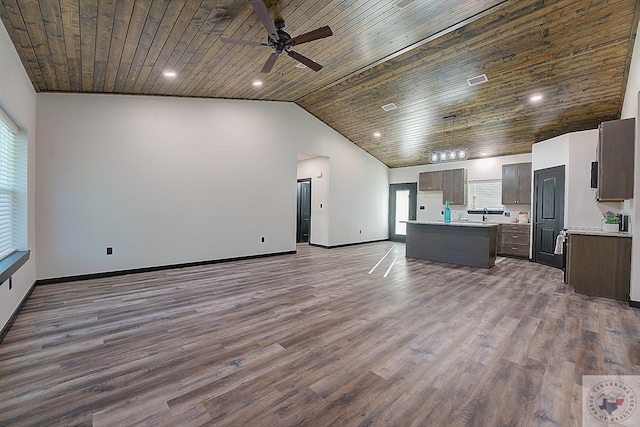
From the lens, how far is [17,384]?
201 centimetres

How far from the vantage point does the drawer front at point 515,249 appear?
6938mm

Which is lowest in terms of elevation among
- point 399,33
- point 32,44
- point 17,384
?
point 17,384

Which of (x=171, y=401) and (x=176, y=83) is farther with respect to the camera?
(x=176, y=83)

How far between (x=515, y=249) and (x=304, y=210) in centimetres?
569

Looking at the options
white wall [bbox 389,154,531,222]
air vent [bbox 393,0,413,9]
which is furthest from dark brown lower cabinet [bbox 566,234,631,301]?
air vent [bbox 393,0,413,9]

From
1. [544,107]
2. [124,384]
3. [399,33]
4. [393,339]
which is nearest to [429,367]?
[393,339]

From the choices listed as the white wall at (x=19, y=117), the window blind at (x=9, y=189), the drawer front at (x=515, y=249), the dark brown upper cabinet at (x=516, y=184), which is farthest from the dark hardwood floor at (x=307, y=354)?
the dark brown upper cabinet at (x=516, y=184)

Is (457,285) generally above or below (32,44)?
below

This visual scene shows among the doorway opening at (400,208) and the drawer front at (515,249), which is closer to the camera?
the drawer front at (515,249)

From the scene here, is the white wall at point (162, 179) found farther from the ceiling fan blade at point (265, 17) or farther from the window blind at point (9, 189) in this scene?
the ceiling fan blade at point (265, 17)

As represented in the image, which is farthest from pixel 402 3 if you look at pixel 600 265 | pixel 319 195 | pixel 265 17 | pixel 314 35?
pixel 319 195

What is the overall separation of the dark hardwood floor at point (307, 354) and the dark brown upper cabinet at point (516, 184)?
336cm

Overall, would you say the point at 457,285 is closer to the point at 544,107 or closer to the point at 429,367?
the point at 429,367

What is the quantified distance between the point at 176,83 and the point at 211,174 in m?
1.74
